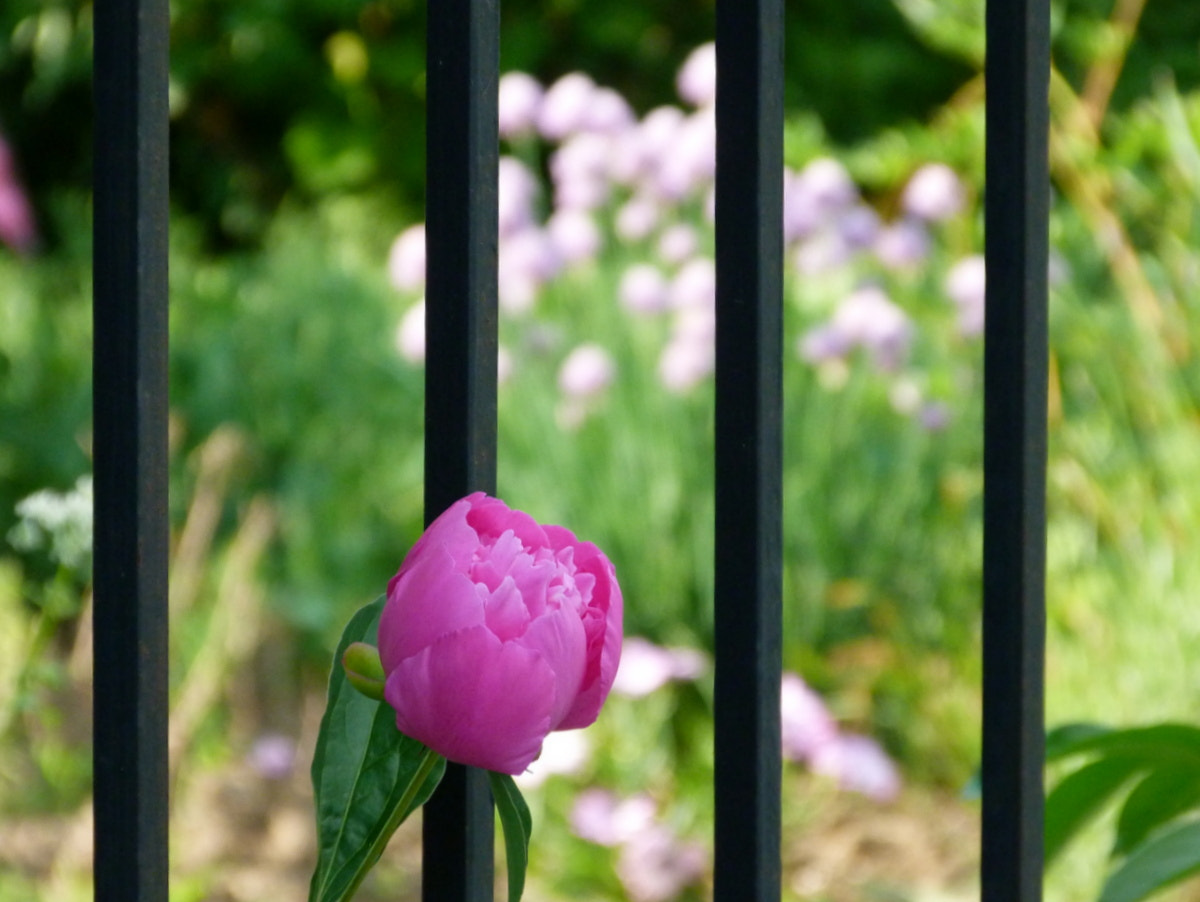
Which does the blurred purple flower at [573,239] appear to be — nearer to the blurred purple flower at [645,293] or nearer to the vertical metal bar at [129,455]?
the blurred purple flower at [645,293]

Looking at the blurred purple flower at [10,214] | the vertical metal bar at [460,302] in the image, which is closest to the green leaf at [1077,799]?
the vertical metal bar at [460,302]

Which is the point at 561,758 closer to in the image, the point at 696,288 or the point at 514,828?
the point at 696,288

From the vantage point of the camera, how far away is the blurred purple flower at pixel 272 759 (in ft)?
7.41

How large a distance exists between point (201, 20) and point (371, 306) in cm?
158

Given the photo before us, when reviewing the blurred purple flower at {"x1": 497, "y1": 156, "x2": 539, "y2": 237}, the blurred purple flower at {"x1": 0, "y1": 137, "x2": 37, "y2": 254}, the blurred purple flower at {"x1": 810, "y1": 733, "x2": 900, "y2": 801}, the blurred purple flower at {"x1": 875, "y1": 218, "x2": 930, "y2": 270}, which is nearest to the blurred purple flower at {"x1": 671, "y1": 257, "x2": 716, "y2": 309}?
the blurred purple flower at {"x1": 497, "y1": 156, "x2": 539, "y2": 237}

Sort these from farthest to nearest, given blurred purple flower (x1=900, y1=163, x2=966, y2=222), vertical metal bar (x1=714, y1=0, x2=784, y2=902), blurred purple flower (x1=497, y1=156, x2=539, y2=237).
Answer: blurred purple flower (x1=900, y1=163, x2=966, y2=222) < blurred purple flower (x1=497, y1=156, x2=539, y2=237) < vertical metal bar (x1=714, y1=0, x2=784, y2=902)

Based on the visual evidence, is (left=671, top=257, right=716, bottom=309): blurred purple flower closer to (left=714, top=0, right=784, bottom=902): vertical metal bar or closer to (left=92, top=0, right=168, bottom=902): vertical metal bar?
(left=714, top=0, right=784, bottom=902): vertical metal bar

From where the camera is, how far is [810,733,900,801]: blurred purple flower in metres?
2.15

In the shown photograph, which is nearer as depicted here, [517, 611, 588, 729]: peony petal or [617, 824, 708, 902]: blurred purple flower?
[517, 611, 588, 729]: peony petal

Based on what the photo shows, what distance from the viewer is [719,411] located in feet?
1.98

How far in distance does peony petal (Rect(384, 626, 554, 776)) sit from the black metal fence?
0.09 meters

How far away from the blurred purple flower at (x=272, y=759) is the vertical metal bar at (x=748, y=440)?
178 cm

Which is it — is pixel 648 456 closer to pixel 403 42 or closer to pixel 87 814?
pixel 87 814

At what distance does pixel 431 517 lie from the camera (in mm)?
579
